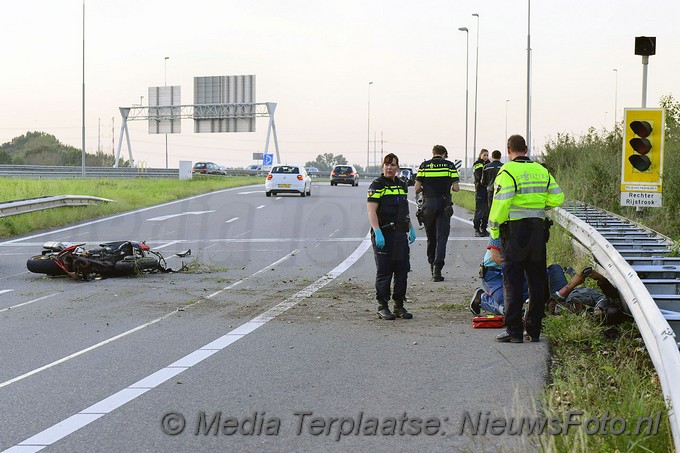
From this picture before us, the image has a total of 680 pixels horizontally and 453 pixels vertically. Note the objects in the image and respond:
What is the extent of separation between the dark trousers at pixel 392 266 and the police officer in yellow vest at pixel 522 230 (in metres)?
1.62

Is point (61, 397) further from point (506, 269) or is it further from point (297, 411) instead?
point (506, 269)

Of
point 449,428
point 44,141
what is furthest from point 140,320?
point 44,141

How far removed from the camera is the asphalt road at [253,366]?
5961 mm

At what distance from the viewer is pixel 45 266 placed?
47.6 feet

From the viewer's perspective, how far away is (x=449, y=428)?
6027 millimetres

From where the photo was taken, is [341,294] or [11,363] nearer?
[11,363]

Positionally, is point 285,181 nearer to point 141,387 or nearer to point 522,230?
point 522,230

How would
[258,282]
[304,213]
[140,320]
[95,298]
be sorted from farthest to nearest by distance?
[304,213], [258,282], [95,298], [140,320]

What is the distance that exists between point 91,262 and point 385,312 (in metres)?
5.59

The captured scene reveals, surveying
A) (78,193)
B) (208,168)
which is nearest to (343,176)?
(78,193)

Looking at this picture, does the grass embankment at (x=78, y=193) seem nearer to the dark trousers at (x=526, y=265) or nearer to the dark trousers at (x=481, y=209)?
the dark trousers at (x=481, y=209)

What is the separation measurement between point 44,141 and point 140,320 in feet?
390

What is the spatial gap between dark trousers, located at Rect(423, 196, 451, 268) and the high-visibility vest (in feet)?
17.0

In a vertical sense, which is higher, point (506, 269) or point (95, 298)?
point (506, 269)
